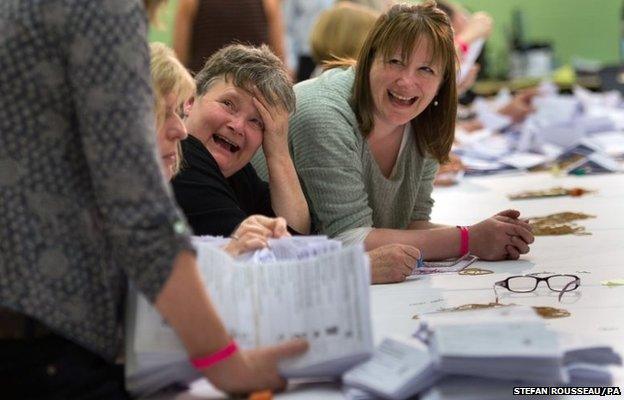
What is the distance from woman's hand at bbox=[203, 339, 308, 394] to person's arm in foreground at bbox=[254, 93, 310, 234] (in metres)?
1.10

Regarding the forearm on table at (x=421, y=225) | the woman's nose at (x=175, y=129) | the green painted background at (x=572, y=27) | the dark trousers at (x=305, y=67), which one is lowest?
the green painted background at (x=572, y=27)

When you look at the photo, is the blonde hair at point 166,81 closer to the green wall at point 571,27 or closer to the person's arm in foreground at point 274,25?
the person's arm in foreground at point 274,25

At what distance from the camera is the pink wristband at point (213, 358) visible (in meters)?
1.74

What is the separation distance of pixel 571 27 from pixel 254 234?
338 inches

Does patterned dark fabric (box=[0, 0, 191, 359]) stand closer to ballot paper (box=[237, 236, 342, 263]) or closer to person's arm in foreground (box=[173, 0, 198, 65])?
ballot paper (box=[237, 236, 342, 263])

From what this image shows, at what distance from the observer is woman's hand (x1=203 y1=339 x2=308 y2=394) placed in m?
1.76

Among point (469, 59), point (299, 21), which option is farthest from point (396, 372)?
point (299, 21)

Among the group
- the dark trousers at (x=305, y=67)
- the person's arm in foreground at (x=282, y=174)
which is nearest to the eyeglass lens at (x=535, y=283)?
the person's arm in foreground at (x=282, y=174)

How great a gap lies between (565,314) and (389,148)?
1.05 metres

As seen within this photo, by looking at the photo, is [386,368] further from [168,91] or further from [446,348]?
[168,91]

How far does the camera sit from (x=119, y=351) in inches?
71.2

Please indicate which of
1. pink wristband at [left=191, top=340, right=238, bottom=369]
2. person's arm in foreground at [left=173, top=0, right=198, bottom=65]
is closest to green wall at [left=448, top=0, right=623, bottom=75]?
person's arm in foreground at [left=173, top=0, right=198, bottom=65]

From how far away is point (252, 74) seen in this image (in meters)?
2.85

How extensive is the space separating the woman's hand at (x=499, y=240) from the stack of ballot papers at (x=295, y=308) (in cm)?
127
